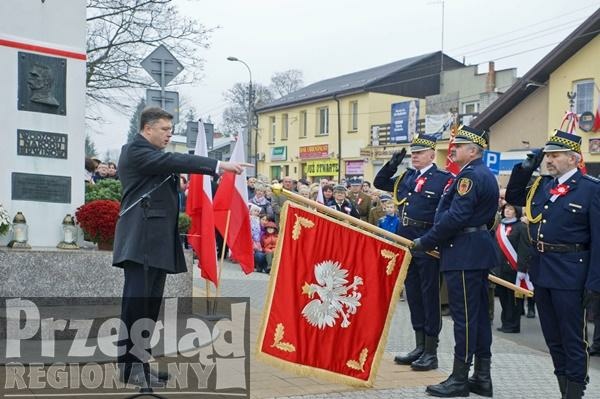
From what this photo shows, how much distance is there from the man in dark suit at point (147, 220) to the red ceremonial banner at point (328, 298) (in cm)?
83

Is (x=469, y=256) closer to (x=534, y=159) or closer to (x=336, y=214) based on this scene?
(x=534, y=159)

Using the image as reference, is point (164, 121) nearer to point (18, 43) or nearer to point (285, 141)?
point (18, 43)

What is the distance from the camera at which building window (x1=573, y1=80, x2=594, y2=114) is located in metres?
23.8

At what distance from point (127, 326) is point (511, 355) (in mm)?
4302

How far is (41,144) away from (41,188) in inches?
18.9

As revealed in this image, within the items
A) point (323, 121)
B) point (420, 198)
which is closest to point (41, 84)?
point (420, 198)

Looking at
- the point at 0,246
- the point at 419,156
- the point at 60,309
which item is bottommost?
the point at 60,309

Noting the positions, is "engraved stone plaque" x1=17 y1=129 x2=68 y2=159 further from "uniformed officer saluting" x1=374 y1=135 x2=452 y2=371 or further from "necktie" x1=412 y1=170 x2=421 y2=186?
"necktie" x1=412 y1=170 x2=421 y2=186

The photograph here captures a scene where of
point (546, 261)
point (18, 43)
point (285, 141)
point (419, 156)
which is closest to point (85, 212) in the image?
point (18, 43)

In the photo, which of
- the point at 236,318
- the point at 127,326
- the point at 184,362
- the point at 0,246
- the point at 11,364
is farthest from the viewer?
the point at 236,318

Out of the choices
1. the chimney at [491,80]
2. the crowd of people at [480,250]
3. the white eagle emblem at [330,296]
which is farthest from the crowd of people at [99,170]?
the chimney at [491,80]

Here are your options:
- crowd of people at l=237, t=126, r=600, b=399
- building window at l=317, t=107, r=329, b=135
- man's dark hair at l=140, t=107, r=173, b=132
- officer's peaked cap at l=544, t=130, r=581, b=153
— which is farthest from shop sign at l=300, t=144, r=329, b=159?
man's dark hair at l=140, t=107, r=173, b=132

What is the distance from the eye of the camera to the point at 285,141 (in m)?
43.3

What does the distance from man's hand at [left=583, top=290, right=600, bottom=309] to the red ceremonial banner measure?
4.61 feet
